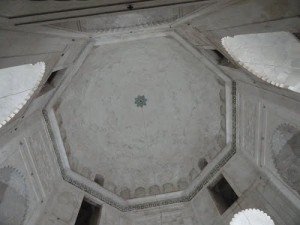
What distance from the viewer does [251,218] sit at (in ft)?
18.2

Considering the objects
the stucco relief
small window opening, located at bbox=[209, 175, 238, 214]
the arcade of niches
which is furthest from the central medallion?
the stucco relief

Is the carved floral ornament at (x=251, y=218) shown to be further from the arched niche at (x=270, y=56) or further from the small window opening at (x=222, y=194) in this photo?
the arched niche at (x=270, y=56)

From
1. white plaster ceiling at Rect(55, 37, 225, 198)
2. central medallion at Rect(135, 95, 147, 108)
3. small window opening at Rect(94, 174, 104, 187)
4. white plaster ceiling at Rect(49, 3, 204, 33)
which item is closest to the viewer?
white plaster ceiling at Rect(49, 3, 204, 33)

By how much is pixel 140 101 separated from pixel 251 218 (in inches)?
133

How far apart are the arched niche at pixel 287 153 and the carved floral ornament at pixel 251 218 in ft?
2.56

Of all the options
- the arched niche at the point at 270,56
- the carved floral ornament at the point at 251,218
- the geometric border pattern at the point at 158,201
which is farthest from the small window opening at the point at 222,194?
the arched niche at the point at 270,56

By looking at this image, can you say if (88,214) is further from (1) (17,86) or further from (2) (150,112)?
(1) (17,86)

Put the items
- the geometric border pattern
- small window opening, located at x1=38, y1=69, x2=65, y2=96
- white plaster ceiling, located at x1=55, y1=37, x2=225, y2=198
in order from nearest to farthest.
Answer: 1. small window opening, located at x1=38, y1=69, x2=65, y2=96
2. the geometric border pattern
3. white plaster ceiling, located at x1=55, y1=37, x2=225, y2=198

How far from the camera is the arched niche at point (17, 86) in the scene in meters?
4.49

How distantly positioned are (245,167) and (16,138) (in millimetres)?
3543

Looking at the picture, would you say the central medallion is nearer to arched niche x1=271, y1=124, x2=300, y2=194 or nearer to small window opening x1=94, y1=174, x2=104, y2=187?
small window opening x1=94, y1=174, x2=104, y2=187

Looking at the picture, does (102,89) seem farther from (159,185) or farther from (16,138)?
(16,138)

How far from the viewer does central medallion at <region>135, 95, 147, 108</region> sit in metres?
7.66

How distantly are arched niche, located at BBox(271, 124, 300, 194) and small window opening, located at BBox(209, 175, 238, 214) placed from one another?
1.48 metres
